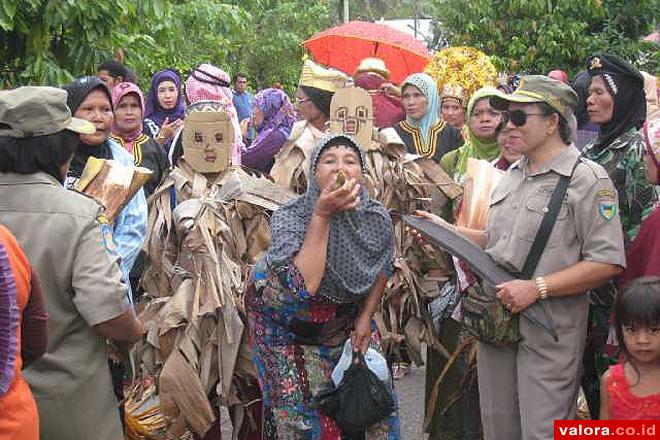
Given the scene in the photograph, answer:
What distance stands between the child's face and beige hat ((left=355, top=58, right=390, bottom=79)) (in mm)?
5209

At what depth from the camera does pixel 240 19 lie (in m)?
10.4

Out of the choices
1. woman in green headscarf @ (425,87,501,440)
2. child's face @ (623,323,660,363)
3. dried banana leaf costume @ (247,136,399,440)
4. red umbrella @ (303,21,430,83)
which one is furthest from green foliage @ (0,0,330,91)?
child's face @ (623,323,660,363)

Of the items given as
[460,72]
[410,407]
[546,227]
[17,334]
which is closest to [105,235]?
[17,334]

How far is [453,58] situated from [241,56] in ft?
52.4

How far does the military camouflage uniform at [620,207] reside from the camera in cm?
396

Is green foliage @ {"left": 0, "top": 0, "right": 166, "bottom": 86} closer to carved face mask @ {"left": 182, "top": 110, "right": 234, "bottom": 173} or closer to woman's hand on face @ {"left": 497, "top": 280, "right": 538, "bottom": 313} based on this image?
carved face mask @ {"left": 182, "top": 110, "right": 234, "bottom": 173}

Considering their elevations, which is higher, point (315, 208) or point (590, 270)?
point (315, 208)

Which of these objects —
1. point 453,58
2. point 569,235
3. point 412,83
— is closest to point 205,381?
point 569,235

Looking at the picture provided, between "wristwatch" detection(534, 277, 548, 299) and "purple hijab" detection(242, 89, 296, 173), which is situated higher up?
"purple hijab" detection(242, 89, 296, 173)

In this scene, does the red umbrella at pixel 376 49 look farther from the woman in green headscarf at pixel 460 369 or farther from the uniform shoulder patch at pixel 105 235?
the uniform shoulder patch at pixel 105 235

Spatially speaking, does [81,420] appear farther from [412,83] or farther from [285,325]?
[412,83]

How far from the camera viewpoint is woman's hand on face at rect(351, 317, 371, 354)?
3.48 meters

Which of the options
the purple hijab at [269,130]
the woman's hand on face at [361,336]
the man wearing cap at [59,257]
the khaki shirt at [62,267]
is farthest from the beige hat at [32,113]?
the purple hijab at [269,130]

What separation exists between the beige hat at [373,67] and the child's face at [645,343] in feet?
17.1
